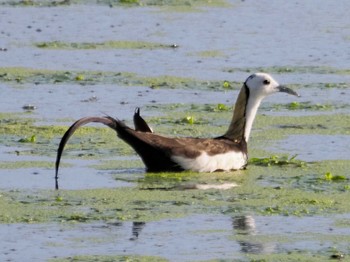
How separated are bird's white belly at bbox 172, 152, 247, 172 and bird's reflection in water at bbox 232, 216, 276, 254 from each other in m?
1.60

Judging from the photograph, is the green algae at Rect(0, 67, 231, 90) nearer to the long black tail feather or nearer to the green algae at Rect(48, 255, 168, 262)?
the long black tail feather

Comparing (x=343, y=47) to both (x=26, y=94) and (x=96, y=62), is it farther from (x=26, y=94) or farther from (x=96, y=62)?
(x=26, y=94)

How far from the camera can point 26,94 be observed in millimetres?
14062

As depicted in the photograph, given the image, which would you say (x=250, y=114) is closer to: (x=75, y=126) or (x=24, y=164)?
(x=75, y=126)

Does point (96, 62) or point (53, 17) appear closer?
point (96, 62)

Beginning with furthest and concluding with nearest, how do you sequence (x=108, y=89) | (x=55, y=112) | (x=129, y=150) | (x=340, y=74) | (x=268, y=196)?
1. (x=340, y=74)
2. (x=108, y=89)
3. (x=55, y=112)
4. (x=129, y=150)
5. (x=268, y=196)

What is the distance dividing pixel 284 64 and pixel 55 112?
364 centimetres

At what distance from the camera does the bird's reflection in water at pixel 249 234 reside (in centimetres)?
875

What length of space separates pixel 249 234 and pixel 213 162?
2151 millimetres

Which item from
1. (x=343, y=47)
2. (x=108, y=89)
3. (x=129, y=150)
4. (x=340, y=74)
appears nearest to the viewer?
(x=129, y=150)

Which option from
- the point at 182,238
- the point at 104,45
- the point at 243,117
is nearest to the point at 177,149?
the point at 243,117

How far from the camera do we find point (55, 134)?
40.2 ft

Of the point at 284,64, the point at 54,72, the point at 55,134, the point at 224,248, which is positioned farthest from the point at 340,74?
the point at 224,248

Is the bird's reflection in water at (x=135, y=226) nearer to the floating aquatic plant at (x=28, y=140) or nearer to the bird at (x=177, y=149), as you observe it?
the bird at (x=177, y=149)
